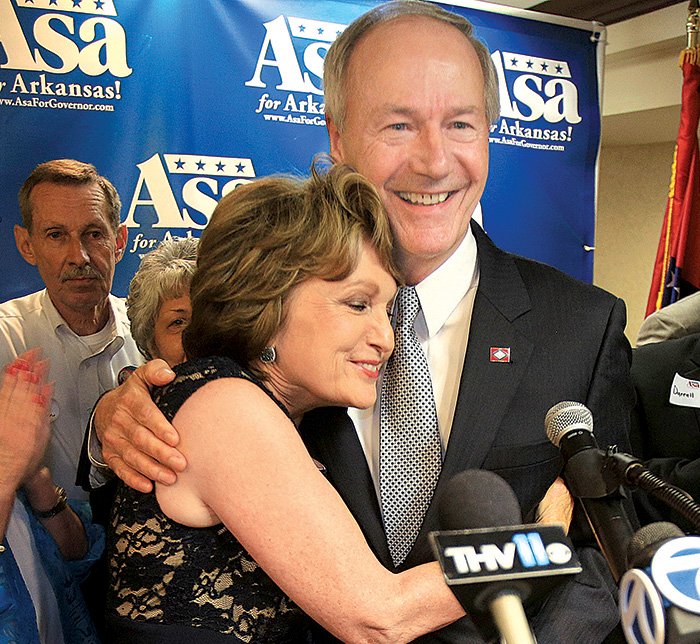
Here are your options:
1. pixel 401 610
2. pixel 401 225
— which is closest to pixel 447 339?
pixel 401 225

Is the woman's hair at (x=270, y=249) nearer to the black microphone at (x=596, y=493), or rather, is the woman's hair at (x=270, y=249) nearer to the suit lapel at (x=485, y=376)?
the suit lapel at (x=485, y=376)

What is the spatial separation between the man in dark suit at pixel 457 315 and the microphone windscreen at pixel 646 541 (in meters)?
0.61

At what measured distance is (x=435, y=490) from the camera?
141cm

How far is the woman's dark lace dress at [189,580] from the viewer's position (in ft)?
3.98

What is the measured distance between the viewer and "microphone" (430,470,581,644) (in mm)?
732

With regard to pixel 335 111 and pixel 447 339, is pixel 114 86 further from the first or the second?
pixel 447 339

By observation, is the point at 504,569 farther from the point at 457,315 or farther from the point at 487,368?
the point at 457,315

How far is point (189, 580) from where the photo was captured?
1.21m

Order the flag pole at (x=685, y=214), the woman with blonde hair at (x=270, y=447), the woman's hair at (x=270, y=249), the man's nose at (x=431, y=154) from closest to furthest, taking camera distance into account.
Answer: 1. the woman with blonde hair at (x=270, y=447)
2. the woman's hair at (x=270, y=249)
3. the man's nose at (x=431, y=154)
4. the flag pole at (x=685, y=214)

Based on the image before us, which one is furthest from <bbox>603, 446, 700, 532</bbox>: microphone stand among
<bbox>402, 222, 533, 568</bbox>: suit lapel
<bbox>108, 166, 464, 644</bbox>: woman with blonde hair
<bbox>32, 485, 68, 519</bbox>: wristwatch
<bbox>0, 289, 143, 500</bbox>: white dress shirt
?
<bbox>0, 289, 143, 500</bbox>: white dress shirt

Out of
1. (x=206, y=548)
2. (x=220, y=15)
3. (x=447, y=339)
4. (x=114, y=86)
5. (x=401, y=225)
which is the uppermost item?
(x=220, y=15)

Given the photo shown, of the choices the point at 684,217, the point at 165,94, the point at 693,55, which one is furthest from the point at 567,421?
the point at 693,55

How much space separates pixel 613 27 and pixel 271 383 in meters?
4.01

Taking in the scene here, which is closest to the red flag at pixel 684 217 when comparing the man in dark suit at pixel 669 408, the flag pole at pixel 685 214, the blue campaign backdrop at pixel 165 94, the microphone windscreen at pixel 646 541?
the flag pole at pixel 685 214
